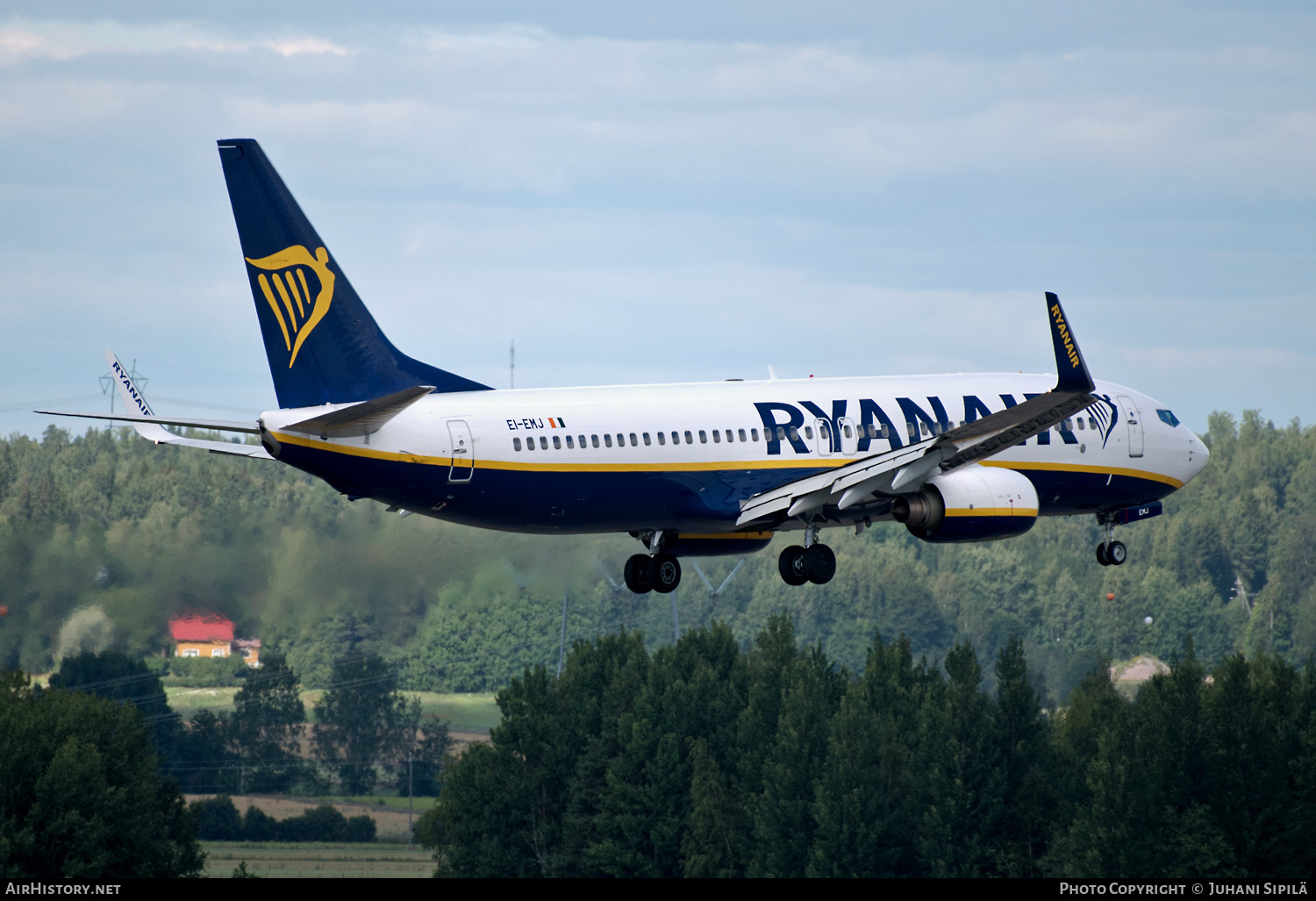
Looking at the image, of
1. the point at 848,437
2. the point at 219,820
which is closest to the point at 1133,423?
the point at 848,437

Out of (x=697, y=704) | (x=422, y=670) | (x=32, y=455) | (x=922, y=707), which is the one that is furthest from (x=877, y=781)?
(x=32, y=455)

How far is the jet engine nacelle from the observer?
166 feet

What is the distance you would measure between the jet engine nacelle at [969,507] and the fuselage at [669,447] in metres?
1.45

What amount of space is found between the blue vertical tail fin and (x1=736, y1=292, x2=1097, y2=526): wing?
1182cm

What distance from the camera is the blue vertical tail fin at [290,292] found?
45344 mm

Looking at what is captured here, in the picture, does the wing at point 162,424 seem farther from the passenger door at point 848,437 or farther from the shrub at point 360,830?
the shrub at point 360,830

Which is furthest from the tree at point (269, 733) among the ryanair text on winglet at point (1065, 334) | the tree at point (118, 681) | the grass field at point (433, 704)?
the ryanair text on winglet at point (1065, 334)

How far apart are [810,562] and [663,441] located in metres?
6.04

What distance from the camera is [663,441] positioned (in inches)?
1944

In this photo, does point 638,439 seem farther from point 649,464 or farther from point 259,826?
point 259,826

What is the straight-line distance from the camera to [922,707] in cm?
14962

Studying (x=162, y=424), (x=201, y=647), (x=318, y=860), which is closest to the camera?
(x=162, y=424)

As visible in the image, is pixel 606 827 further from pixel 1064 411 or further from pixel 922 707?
pixel 1064 411

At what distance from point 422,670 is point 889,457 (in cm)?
9316
